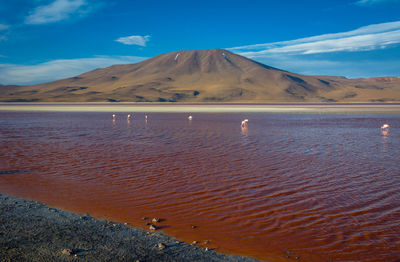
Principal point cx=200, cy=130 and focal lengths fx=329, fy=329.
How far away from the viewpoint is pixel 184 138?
20.1 m

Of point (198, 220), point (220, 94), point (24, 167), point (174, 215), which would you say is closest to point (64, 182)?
point (24, 167)

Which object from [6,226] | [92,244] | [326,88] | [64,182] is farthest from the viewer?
[326,88]

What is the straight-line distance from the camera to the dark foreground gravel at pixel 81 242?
5062 mm

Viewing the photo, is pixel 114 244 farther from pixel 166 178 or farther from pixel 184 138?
pixel 184 138

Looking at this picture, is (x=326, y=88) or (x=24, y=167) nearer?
(x=24, y=167)

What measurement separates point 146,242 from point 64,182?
17.3 feet

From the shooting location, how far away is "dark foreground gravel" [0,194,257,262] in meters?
5.06

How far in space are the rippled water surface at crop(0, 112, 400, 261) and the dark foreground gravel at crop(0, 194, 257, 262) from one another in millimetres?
445

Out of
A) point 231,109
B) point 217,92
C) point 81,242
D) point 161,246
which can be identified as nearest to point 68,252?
point 81,242

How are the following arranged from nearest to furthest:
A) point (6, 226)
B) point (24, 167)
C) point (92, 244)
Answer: point (92, 244), point (6, 226), point (24, 167)

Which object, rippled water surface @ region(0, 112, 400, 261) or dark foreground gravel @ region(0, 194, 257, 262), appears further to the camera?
rippled water surface @ region(0, 112, 400, 261)

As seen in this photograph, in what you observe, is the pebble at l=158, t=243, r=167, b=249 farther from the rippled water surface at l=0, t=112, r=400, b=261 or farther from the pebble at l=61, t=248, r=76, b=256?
the pebble at l=61, t=248, r=76, b=256

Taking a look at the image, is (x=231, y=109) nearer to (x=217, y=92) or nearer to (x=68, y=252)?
(x=68, y=252)

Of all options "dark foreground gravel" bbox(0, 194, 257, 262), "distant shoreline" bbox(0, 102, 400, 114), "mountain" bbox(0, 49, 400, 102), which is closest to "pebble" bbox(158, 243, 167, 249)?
"dark foreground gravel" bbox(0, 194, 257, 262)
